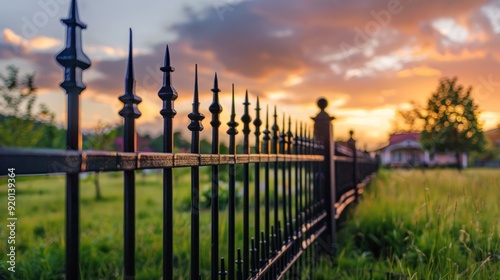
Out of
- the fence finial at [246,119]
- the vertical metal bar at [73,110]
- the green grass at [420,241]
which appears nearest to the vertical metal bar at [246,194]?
the fence finial at [246,119]

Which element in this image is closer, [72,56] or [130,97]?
[72,56]

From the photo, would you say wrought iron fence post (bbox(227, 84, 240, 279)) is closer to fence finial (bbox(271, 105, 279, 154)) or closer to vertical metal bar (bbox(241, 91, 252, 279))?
vertical metal bar (bbox(241, 91, 252, 279))

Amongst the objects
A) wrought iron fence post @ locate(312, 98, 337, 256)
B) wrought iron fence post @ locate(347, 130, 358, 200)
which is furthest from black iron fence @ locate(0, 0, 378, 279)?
wrought iron fence post @ locate(347, 130, 358, 200)

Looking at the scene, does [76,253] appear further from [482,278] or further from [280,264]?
[482,278]

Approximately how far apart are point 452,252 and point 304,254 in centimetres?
121

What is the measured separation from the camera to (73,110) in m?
1.23

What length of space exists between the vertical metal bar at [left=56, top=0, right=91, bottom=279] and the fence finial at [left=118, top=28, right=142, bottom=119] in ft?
0.68

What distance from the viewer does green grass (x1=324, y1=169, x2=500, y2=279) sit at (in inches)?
142

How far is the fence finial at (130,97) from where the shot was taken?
1481 millimetres

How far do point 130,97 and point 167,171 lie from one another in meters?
0.34

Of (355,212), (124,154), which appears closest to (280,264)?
→ (124,154)

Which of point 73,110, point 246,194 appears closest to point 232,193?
point 246,194

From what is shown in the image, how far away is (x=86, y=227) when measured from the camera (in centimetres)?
727

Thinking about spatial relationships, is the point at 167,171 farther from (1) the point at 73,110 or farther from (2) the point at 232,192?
(2) the point at 232,192
